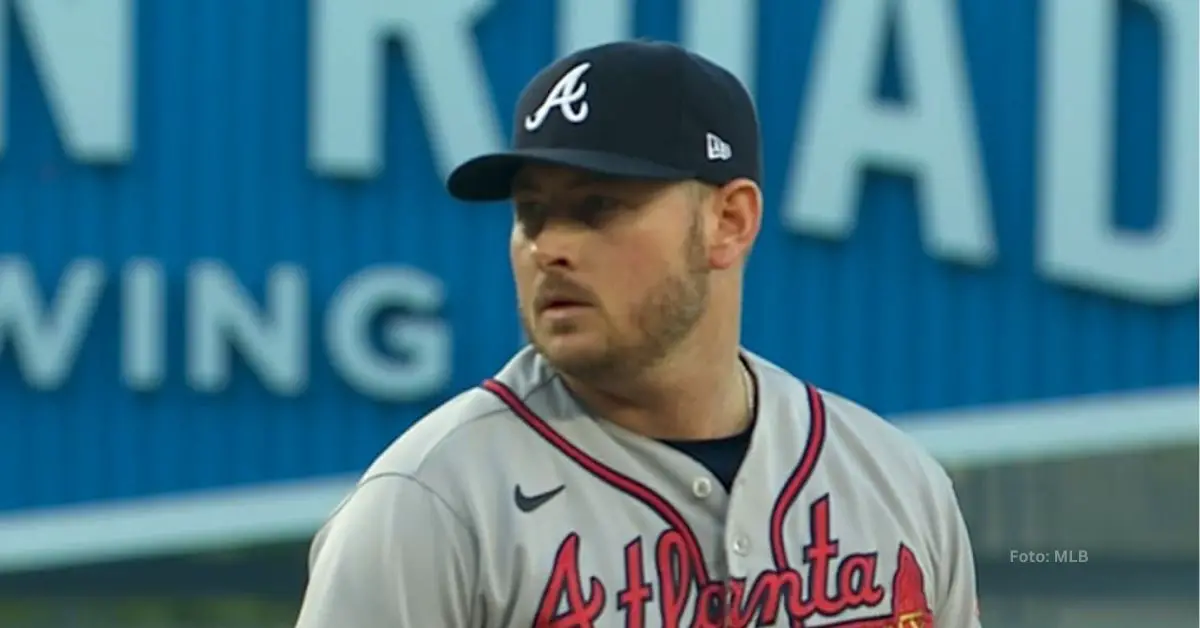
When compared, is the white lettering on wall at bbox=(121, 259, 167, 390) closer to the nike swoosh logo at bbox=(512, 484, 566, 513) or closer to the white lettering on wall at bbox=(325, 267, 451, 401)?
the white lettering on wall at bbox=(325, 267, 451, 401)

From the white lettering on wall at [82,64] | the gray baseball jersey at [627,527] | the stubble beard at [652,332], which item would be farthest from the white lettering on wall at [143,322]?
the stubble beard at [652,332]

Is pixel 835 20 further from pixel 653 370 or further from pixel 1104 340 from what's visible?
pixel 653 370

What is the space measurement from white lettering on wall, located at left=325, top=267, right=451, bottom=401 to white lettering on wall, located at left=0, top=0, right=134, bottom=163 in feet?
2.88

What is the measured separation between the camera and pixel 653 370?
5.82 feet

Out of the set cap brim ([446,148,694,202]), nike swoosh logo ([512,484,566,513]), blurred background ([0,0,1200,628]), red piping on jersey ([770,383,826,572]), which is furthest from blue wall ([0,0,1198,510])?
nike swoosh logo ([512,484,566,513])

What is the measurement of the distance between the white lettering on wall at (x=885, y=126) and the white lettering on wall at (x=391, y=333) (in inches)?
46.1

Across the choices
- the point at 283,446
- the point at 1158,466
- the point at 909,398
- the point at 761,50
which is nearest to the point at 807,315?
the point at 909,398

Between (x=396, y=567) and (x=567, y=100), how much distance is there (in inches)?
18.0

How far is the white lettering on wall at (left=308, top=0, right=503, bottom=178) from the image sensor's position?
596cm

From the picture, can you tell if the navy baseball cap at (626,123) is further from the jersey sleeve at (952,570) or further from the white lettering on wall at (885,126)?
the white lettering on wall at (885,126)

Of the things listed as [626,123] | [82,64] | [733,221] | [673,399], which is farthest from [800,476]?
[82,64]

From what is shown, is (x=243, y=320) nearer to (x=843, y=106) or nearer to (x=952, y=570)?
(x=843, y=106)

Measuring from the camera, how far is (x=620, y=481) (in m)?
1.76

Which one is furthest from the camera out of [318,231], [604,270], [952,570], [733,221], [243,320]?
[318,231]
